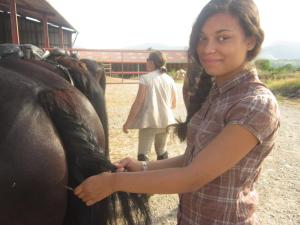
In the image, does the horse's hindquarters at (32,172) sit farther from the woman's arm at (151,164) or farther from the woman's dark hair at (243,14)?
the woman's dark hair at (243,14)

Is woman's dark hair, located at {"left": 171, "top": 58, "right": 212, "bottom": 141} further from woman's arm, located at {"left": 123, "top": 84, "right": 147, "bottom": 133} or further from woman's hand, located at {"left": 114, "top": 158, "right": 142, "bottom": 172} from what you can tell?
woman's arm, located at {"left": 123, "top": 84, "right": 147, "bottom": 133}

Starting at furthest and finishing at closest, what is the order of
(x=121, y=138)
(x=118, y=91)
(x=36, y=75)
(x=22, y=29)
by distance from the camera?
(x=22, y=29) → (x=118, y=91) → (x=121, y=138) → (x=36, y=75)

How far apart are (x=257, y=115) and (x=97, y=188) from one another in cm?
64

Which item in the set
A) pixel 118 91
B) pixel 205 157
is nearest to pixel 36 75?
pixel 205 157

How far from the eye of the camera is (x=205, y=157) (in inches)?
47.1

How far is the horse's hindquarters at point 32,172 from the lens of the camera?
4.14 ft

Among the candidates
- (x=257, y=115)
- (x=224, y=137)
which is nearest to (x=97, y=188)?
(x=224, y=137)

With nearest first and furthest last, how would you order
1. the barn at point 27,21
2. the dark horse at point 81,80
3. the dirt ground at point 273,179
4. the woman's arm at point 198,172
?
the woman's arm at point 198,172 < the dark horse at point 81,80 < the dirt ground at point 273,179 < the barn at point 27,21

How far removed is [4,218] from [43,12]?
14.1 meters

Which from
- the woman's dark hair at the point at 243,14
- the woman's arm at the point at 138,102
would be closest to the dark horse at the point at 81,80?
the woman's arm at the point at 138,102

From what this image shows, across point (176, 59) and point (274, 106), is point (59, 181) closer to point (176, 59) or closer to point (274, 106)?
point (274, 106)

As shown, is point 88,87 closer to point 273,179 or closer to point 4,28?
point 273,179

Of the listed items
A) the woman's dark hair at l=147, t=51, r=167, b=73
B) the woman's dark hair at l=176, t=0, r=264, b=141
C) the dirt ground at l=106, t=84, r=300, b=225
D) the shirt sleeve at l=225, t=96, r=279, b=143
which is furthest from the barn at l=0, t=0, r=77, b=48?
the shirt sleeve at l=225, t=96, r=279, b=143

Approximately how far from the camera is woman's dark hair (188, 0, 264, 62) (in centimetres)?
124
